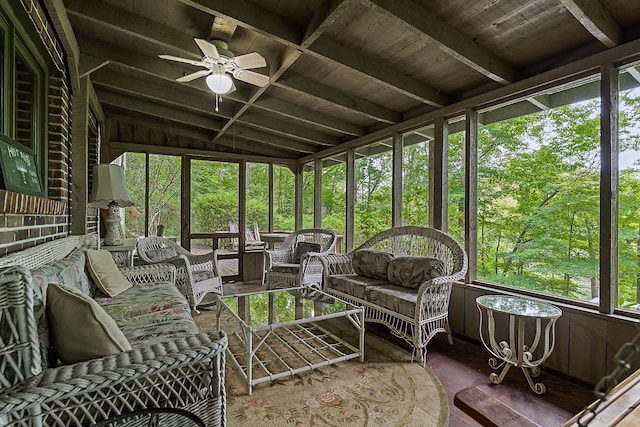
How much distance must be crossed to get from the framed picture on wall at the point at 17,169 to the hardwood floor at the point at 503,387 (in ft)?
8.56

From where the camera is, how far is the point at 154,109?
4539 mm

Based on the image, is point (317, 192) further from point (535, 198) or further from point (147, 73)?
point (535, 198)

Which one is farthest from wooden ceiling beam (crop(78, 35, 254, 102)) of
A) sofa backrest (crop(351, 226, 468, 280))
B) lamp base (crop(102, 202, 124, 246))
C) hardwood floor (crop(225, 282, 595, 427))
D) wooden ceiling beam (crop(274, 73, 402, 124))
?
hardwood floor (crop(225, 282, 595, 427))

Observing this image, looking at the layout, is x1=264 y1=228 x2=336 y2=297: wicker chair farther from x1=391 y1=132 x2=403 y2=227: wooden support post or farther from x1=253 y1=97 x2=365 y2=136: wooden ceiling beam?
x1=253 y1=97 x2=365 y2=136: wooden ceiling beam

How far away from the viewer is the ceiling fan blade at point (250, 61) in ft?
8.22

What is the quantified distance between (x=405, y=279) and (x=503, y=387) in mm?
1176

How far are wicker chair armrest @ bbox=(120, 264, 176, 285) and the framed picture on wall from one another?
1.00 metres

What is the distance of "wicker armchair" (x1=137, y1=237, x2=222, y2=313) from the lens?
3.52 metres

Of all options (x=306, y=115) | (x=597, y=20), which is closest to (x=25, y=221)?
(x=306, y=115)

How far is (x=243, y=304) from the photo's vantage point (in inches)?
111

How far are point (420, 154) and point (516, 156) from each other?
1250mm

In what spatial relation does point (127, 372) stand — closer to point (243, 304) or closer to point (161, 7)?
point (243, 304)

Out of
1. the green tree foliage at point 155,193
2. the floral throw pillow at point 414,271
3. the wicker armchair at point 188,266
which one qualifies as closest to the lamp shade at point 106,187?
the wicker armchair at point 188,266

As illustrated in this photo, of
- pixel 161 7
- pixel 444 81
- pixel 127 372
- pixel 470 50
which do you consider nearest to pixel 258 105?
pixel 161 7
